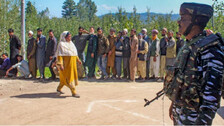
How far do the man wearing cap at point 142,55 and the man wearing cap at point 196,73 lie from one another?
27.1 feet

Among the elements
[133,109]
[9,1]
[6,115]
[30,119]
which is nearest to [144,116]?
[133,109]

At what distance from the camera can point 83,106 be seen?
6.57m

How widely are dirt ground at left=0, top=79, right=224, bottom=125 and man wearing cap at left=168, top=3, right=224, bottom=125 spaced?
69.1 inches

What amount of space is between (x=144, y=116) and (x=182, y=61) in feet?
11.6

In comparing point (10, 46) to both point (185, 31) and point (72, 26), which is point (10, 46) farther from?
point (72, 26)

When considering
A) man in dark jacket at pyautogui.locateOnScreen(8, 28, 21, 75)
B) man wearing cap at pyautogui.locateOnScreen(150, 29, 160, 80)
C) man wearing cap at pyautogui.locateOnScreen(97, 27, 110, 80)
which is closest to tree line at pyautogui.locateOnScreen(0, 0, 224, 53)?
man in dark jacket at pyautogui.locateOnScreen(8, 28, 21, 75)

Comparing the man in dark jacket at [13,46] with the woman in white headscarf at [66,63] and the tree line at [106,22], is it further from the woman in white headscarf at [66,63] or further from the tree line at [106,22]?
the woman in white headscarf at [66,63]

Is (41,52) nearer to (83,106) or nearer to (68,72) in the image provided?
(68,72)

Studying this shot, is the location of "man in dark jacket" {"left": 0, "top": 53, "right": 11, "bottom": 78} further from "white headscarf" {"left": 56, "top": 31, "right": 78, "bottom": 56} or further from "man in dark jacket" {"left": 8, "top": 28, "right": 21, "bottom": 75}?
"white headscarf" {"left": 56, "top": 31, "right": 78, "bottom": 56}

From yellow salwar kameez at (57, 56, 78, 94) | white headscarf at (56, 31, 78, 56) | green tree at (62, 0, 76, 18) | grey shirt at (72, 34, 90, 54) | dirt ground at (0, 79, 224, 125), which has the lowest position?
dirt ground at (0, 79, 224, 125)

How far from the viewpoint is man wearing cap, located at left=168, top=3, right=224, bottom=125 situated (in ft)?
6.75

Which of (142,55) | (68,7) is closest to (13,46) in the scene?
(142,55)

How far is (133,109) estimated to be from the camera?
249 inches

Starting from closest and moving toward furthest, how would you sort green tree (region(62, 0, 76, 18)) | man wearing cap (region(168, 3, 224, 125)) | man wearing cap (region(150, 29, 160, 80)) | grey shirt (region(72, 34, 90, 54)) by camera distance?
man wearing cap (region(168, 3, 224, 125)) < man wearing cap (region(150, 29, 160, 80)) < grey shirt (region(72, 34, 90, 54)) < green tree (region(62, 0, 76, 18))
